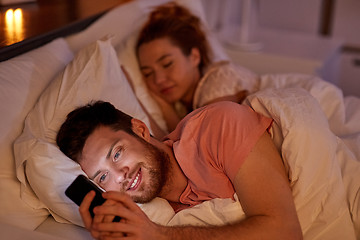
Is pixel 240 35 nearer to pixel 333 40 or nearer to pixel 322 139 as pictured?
pixel 333 40

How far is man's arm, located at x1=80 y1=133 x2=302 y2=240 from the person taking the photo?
93 cm

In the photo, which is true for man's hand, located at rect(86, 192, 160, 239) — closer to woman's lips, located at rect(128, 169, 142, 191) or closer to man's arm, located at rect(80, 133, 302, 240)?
man's arm, located at rect(80, 133, 302, 240)

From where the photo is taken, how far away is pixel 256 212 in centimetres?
99

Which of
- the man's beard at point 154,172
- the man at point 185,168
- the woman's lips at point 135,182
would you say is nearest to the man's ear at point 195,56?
the man at point 185,168

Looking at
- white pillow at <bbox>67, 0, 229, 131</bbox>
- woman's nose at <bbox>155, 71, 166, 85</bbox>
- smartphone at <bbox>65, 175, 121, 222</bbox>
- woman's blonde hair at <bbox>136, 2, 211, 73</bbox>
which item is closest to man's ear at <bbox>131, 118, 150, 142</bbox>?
smartphone at <bbox>65, 175, 121, 222</bbox>

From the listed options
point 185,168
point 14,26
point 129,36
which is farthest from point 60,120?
point 129,36

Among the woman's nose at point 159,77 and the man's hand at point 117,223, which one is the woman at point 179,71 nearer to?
the woman's nose at point 159,77

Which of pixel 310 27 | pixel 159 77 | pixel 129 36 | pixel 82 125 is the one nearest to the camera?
pixel 82 125

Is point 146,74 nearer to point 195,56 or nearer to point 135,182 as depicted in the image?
point 195,56

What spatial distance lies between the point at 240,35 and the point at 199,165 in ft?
5.52

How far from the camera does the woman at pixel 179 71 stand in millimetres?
1617

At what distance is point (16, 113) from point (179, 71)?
0.78 meters

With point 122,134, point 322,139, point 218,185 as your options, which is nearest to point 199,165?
point 218,185

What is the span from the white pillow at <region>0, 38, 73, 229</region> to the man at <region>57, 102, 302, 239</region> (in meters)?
0.12
